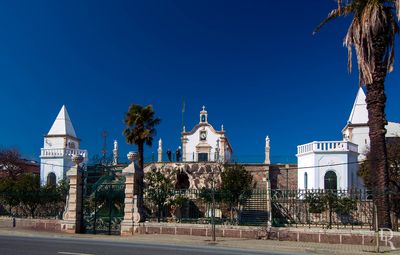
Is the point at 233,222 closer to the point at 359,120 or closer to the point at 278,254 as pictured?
the point at 278,254

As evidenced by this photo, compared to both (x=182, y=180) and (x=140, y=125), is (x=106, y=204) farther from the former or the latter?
(x=182, y=180)

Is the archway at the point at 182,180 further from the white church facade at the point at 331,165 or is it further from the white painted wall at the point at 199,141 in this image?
the white church facade at the point at 331,165

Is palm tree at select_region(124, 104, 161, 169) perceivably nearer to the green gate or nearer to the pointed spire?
the green gate

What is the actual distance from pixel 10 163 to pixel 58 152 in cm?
556

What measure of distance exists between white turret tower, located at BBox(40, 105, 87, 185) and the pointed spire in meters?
26.7

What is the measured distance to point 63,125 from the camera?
53625 millimetres

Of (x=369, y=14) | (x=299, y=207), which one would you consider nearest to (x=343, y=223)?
(x=299, y=207)

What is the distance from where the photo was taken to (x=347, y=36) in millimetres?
19188

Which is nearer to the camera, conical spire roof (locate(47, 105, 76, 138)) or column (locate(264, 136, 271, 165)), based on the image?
column (locate(264, 136, 271, 165))

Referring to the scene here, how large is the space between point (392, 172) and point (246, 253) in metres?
19.1

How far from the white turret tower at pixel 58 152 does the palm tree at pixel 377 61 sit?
104ft

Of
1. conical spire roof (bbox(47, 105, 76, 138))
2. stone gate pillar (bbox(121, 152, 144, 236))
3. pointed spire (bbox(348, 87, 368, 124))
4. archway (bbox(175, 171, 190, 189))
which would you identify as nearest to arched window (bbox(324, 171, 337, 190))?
pointed spire (bbox(348, 87, 368, 124))

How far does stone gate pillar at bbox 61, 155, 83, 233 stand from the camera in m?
22.4

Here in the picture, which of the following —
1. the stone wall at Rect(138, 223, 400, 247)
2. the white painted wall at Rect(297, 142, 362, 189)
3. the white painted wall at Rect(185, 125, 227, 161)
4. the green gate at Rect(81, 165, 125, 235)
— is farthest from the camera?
the white painted wall at Rect(185, 125, 227, 161)
